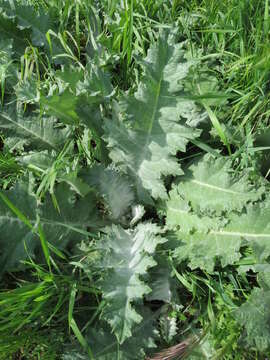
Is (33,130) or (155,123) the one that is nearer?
(155,123)

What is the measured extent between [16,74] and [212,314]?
154 cm

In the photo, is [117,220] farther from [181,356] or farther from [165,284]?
[181,356]

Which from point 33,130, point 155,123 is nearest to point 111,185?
point 155,123

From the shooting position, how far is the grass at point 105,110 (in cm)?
175

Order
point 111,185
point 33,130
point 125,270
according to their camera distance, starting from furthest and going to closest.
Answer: point 33,130
point 111,185
point 125,270

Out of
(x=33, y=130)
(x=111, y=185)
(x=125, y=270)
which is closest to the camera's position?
(x=125, y=270)

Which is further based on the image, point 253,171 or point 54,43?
point 54,43

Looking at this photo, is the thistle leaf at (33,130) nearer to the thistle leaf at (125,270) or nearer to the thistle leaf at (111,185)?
the thistle leaf at (111,185)

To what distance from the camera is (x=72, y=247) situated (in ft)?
6.59

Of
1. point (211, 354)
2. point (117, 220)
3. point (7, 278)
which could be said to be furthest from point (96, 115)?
point (211, 354)

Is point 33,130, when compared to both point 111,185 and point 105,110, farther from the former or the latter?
point 111,185

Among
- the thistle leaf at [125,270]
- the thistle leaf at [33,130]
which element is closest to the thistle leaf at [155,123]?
the thistle leaf at [125,270]

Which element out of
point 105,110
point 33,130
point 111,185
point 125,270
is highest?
point 105,110

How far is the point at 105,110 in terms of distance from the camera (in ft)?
6.61
